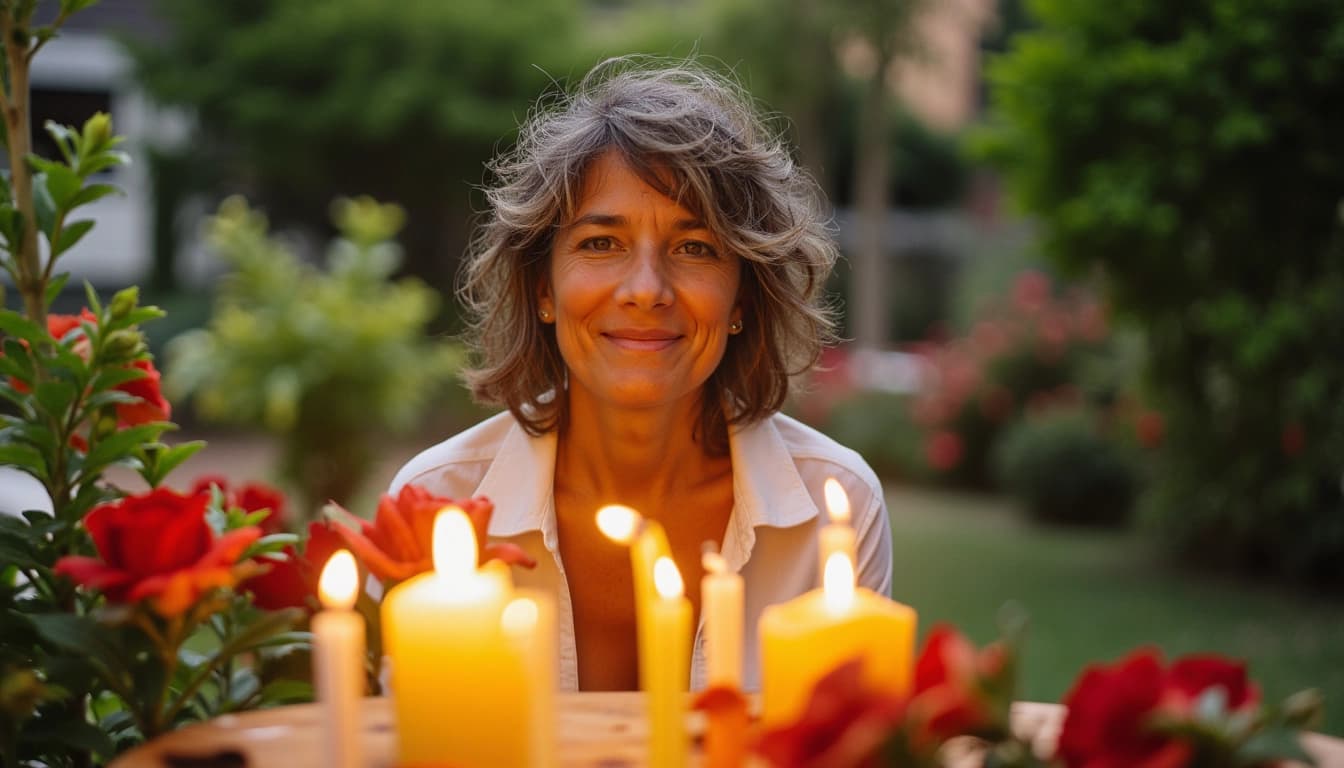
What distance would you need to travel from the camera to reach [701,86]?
2.72m

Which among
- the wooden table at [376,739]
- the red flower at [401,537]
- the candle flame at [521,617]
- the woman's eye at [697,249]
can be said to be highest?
the woman's eye at [697,249]

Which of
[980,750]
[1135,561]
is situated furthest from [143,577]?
[1135,561]

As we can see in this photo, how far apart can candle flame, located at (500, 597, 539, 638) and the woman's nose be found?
4.21 ft

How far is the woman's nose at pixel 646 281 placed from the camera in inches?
91.4

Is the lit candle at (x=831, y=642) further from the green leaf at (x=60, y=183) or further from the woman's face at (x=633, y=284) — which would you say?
the woman's face at (x=633, y=284)

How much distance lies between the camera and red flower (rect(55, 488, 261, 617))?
4.12ft

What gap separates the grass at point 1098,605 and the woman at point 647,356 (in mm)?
2542

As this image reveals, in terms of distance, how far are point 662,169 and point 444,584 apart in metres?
1.43

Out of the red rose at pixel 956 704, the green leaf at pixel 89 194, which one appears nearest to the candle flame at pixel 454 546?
the red rose at pixel 956 704

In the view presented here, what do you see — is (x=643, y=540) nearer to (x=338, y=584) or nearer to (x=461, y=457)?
(x=338, y=584)

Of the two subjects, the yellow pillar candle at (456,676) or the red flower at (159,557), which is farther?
the red flower at (159,557)

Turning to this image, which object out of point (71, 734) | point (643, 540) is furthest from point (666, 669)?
point (71, 734)

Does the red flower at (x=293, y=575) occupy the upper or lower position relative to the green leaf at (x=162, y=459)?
lower

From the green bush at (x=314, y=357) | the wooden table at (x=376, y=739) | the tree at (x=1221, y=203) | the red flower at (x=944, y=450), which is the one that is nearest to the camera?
the wooden table at (x=376, y=739)
